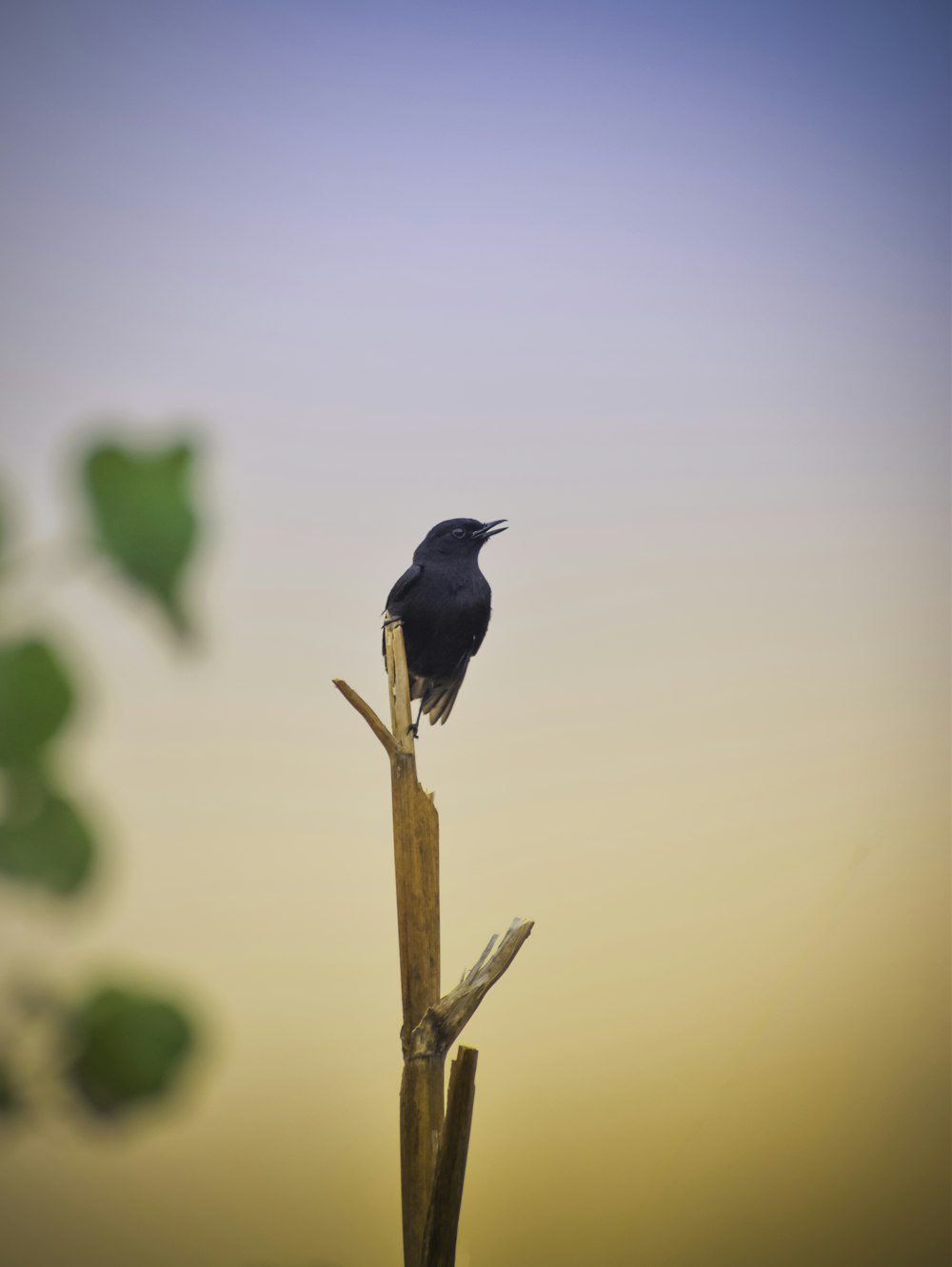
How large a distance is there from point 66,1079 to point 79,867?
6 centimetres

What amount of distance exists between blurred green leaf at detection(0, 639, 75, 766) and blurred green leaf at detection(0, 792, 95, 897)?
0.04 ft

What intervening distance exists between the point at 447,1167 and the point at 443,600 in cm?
135

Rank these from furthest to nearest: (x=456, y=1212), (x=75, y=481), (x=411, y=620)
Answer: (x=411, y=620)
(x=456, y=1212)
(x=75, y=481)

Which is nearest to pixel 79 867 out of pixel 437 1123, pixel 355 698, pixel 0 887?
pixel 0 887

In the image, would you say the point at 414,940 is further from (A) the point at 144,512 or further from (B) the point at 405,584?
(A) the point at 144,512

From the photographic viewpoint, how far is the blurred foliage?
20 cm

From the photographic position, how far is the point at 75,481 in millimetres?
199

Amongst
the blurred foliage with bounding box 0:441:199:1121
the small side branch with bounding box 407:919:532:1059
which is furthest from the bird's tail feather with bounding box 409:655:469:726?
the blurred foliage with bounding box 0:441:199:1121

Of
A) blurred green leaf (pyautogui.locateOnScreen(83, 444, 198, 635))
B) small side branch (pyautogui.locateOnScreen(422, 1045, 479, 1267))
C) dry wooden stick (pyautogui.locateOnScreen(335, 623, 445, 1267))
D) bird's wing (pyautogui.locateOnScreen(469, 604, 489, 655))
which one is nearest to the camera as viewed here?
blurred green leaf (pyautogui.locateOnScreen(83, 444, 198, 635))

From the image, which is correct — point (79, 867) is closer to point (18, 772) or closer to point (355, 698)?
point (18, 772)

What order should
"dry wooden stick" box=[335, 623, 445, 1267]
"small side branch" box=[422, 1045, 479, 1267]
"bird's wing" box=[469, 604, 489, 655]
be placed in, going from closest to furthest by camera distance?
"small side branch" box=[422, 1045, 479, 1267] < "dry wooden stick" box=[335, 623, 445, 1267] < "bird's wing" box=[469, 604, 489, 655]

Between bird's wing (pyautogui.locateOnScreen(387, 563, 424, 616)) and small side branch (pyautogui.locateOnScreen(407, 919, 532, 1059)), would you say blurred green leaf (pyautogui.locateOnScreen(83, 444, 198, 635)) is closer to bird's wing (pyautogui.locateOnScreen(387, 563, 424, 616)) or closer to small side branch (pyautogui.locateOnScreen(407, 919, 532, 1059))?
small side branch (pyautogui.locateOnScreen(407, 919, 532, 1059))

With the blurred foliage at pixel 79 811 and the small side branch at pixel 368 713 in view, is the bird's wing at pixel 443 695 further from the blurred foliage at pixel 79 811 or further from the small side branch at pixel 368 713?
the blurred foliage at pixel 79 811

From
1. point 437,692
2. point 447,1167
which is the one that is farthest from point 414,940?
point 437,692
